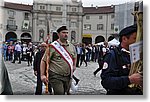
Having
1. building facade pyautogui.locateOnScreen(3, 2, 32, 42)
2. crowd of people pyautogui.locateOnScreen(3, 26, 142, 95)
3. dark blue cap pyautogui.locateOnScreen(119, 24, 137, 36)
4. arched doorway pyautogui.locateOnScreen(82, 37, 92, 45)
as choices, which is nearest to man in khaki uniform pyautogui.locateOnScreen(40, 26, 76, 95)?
crowd of people pyautogui.locateOnScreen(3, 26, 142, 95)

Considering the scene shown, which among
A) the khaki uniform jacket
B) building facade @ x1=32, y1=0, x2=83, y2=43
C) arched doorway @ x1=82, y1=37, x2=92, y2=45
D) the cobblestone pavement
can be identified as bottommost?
the cobblestone pavement

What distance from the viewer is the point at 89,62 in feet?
6.78

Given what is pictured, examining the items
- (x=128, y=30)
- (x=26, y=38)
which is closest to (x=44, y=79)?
(x=26, y=38)

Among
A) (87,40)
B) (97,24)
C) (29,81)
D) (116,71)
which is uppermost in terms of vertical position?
(97,24)

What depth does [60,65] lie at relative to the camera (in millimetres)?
1959

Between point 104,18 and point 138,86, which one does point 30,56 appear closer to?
point 104,18

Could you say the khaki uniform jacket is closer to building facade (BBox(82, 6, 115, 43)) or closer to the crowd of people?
the crowd of people

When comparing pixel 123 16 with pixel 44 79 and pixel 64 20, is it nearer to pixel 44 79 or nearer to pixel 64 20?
pixel 64 20

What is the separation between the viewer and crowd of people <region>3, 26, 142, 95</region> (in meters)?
1.92

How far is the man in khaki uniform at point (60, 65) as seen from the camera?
195 centimetres

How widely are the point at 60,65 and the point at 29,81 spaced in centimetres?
33

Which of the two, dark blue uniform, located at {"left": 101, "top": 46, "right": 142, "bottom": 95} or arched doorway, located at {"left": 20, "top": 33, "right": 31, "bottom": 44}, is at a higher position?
arched doorway, located at {"left": 20, "top": 33, "right": 31, "bottom": 44}

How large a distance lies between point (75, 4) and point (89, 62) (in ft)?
1.80

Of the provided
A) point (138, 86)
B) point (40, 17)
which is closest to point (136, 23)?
point (138, 86)
